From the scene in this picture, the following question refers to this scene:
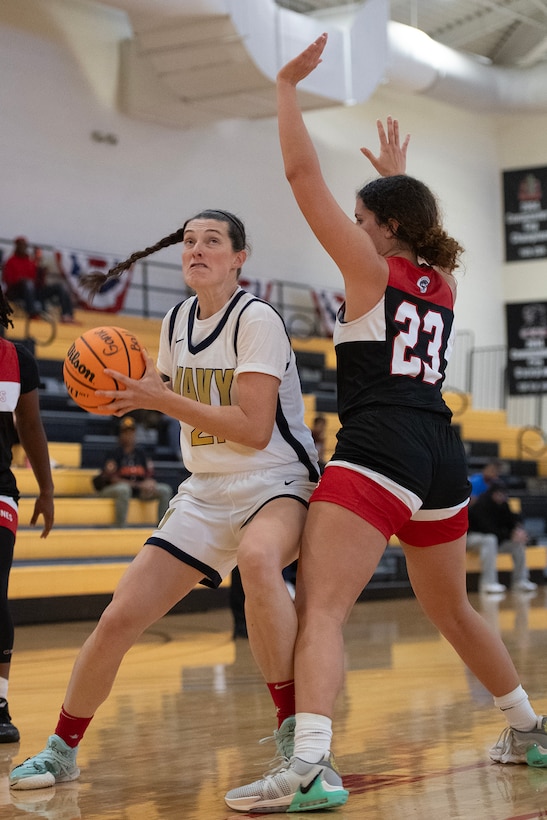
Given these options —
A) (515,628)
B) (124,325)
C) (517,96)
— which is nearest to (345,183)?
(517,96)

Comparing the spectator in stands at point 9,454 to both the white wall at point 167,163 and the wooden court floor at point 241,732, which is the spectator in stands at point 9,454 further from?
the white wall at point 167,163

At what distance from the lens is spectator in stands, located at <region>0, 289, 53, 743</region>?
13.3 feet

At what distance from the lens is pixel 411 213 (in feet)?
10.4

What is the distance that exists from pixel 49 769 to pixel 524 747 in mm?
1418

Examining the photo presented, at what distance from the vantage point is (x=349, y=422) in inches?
122

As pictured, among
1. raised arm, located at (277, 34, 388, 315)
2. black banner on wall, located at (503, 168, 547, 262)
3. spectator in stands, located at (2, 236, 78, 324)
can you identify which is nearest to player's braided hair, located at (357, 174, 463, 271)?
raised arm, located at (277, 34, 388, 315)

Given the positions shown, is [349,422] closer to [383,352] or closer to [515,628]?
[383,352]

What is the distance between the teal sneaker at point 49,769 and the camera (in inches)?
125

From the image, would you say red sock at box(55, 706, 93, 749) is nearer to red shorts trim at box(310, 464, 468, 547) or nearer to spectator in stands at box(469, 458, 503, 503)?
red shorts trim at box(310, 464, 468, 547)

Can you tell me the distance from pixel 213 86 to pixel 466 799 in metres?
12.4

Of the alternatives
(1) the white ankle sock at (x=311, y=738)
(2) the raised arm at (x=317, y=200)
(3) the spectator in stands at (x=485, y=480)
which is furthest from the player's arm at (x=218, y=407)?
(3) the spectator in stands at (x=485, y=480)

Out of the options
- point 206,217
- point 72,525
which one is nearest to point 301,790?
point 206,217

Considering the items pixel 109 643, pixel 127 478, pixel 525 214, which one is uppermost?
pixel 525 214

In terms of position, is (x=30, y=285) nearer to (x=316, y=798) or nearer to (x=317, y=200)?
(x=317, y=200)
